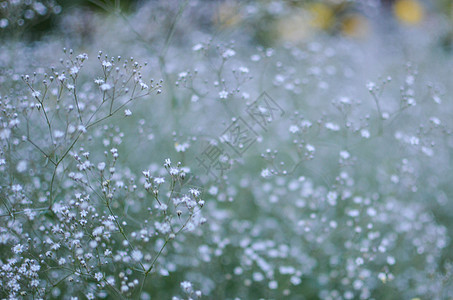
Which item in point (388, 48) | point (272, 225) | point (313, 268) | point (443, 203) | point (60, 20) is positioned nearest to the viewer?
point (313, 268)

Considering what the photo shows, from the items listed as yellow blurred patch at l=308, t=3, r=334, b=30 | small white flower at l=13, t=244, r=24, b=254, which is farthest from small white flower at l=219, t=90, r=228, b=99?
yellow blurred patch at l=308, t=3, r=334, b=30

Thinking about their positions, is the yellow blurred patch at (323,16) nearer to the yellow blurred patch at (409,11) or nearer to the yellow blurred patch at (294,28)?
the yellow blurred patch at (294,28)

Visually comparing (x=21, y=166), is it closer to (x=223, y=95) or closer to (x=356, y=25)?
(x=223, y=95)

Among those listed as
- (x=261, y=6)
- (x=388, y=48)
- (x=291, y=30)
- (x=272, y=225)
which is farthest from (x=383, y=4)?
(x=272, y=225)

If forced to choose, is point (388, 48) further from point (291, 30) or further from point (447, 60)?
point (291, 30)

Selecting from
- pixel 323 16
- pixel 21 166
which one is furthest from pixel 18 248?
pixel 323 16

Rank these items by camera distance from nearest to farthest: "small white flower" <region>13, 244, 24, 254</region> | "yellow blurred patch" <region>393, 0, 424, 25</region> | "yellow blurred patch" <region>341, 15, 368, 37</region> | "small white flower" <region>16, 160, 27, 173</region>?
"small white flower" <region>13, 244, 24, 254</region> → "small white flower" <region>16, 160, 27, 173</region> → "yellow blurred patch" <region>341, 15, 368, 37</region> → "yellow blurred patch" <region>393, 0, 424, 25</region>

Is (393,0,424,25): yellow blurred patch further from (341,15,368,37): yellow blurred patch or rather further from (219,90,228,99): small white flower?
(219,90,228,99): small white flower

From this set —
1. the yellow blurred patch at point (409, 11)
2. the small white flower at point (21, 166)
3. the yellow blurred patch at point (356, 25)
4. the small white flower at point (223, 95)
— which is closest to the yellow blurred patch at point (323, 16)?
the yellow blurred patch at point (356, 25)
